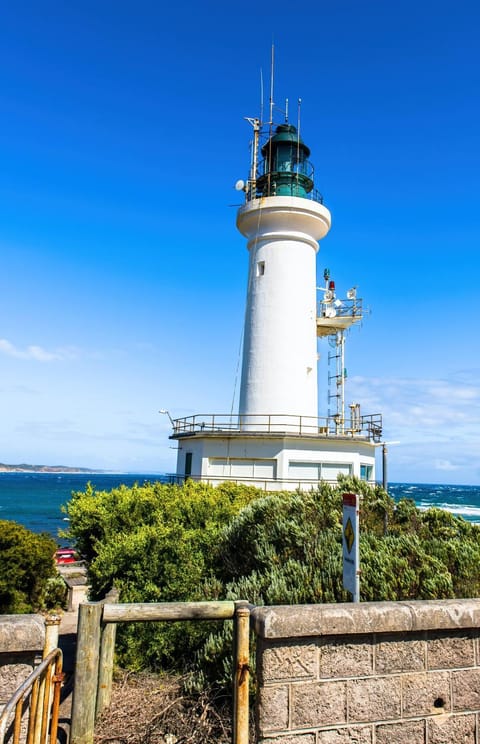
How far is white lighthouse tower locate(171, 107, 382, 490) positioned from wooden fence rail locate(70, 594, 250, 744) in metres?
13.6

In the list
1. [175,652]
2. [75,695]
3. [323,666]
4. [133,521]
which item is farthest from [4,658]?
[133,521]

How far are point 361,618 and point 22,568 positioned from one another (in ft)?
28.4

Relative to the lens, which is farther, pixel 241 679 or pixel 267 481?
pixel 267 481

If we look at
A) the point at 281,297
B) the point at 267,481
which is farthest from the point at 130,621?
the point at 281,297

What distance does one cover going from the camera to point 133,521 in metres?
9.94

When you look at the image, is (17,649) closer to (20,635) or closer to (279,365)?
(20,635)

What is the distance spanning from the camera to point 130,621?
388cm

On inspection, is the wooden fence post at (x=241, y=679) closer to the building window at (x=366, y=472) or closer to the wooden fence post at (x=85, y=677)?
the wooden fence post at (x=85, y=677)

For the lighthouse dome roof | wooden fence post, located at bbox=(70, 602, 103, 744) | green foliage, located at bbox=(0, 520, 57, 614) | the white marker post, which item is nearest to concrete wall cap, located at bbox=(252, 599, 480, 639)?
the white marker post

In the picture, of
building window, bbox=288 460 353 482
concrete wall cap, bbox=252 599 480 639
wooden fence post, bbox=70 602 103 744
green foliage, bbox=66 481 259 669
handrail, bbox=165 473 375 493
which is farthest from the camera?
building window, bbox=288 460 353 482

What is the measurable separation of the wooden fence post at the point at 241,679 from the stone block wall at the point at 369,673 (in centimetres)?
8

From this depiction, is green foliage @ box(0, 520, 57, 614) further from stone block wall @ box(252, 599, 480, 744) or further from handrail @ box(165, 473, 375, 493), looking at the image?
stone block wall @ box(252, 599, 480, 744)

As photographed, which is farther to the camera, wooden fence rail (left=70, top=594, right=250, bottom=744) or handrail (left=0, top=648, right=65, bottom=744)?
wooden fence rail (left=70, top=594, right=250, bottom=744)

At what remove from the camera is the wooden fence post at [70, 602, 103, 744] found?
13.6ft
